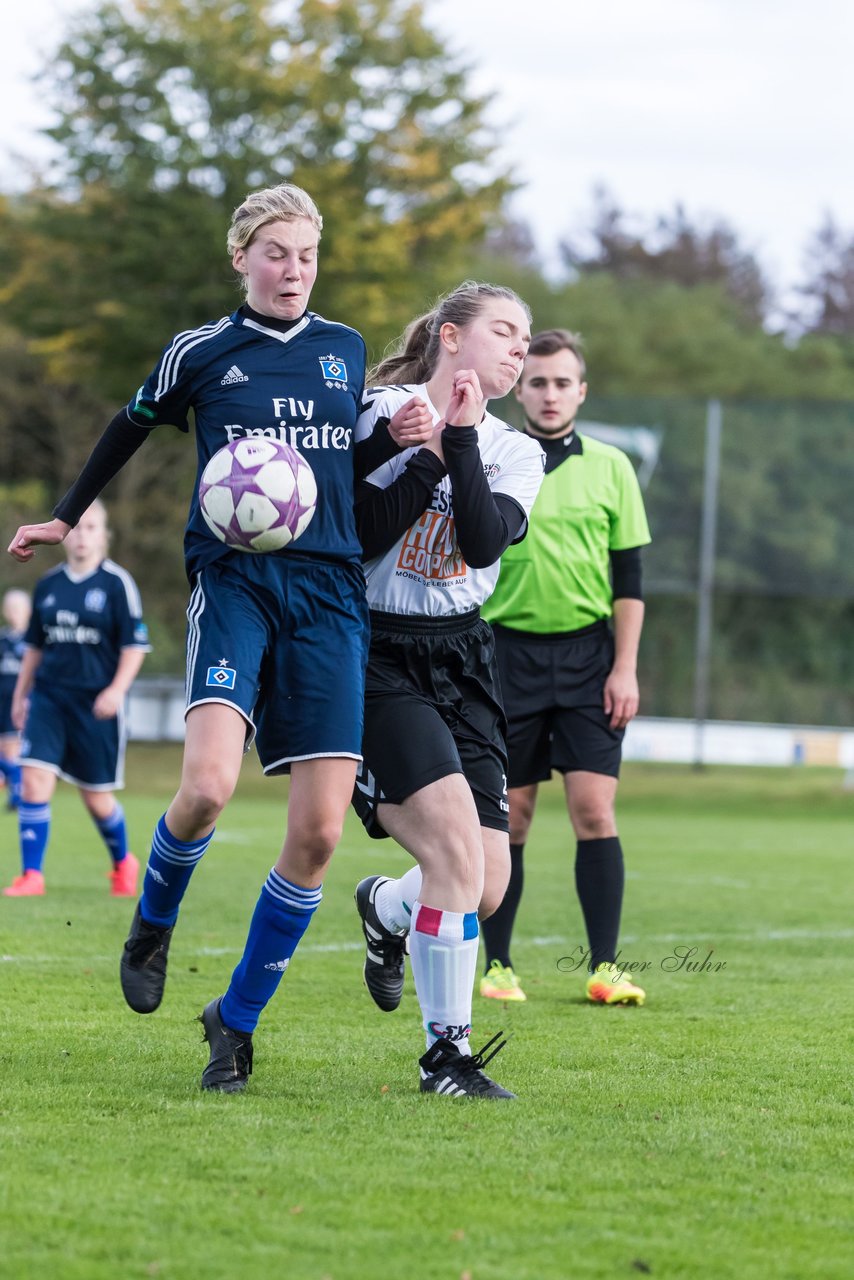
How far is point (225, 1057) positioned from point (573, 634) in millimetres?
2669

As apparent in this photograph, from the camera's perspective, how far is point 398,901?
16.5 ft

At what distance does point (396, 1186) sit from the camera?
Answer: 3270 millimetres

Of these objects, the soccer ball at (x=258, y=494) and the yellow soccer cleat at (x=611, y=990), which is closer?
the soccer ball at (x=258, y=494)

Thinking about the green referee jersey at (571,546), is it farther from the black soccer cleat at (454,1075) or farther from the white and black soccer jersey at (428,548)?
the black soccer cleat at (454,1075)

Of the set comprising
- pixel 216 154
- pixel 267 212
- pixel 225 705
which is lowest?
pixel 225 705

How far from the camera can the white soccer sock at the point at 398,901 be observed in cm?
497

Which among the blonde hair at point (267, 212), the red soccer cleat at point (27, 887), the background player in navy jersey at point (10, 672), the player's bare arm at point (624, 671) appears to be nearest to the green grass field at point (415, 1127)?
the player's bare arm at point (624, 671)

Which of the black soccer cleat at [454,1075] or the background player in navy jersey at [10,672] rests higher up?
the black soccer cleat at [454,1075]

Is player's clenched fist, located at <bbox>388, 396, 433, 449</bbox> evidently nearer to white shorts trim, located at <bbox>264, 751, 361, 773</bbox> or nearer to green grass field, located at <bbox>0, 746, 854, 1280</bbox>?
white shorts trim, located at <bbox>264, 751, 361, 773</bbox>


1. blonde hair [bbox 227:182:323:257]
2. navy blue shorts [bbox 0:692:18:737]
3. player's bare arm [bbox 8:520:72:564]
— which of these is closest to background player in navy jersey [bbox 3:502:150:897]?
player's bare arm [bbox 8:520:72:564]

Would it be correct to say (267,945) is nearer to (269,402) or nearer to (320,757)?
(320,757)

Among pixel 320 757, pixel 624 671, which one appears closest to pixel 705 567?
pixel 624 671

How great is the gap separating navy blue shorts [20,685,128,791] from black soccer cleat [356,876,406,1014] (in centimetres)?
485

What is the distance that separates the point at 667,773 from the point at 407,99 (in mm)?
11079
